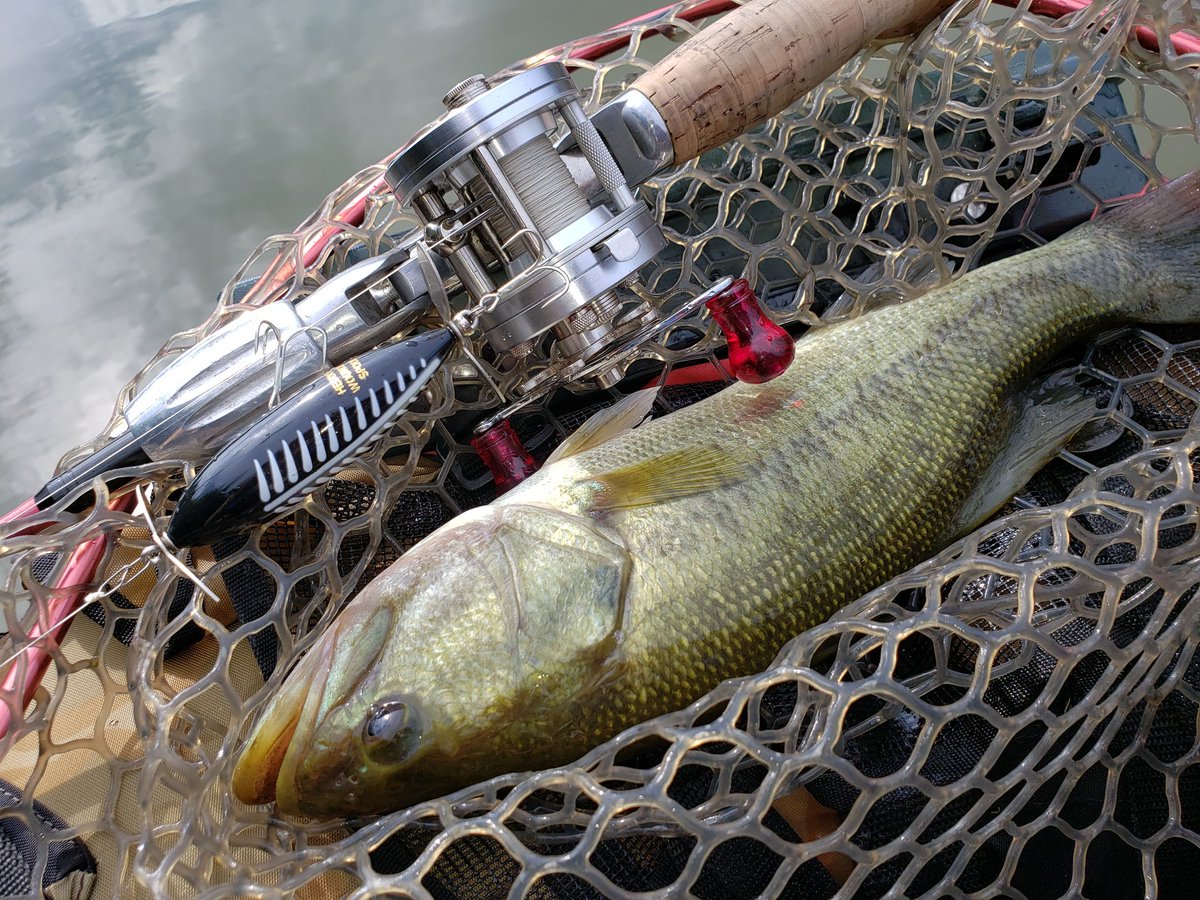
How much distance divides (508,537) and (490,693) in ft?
1.01

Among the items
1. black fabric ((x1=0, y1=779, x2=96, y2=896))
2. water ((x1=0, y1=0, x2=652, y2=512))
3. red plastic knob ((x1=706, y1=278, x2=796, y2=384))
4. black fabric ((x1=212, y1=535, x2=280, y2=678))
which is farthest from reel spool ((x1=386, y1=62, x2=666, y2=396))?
water ((x1=0, y1=0, x2=652, y2=512))

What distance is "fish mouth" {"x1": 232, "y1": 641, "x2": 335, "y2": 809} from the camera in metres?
1.51

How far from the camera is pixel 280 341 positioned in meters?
1.70

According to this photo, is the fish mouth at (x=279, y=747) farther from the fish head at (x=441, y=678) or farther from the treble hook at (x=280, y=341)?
the treble hook at (x=280, y=341)

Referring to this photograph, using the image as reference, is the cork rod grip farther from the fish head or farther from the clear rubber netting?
the fish head

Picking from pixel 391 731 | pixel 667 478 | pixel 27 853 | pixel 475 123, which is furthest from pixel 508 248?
pixel 27 853

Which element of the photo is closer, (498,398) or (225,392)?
(225,392)

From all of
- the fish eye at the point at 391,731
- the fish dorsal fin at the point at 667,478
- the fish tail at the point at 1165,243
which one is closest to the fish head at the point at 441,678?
the fish eye at the point at 391,731

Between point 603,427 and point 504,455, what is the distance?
9.4 inches

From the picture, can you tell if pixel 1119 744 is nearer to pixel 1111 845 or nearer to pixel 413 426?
pixel 1111 845

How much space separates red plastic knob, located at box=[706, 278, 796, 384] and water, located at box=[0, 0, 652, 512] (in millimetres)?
3146

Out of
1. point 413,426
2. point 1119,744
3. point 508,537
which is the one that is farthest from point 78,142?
point 1119,744

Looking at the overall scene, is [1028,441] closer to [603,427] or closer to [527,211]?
[603,427]

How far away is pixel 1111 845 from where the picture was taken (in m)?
1.72
